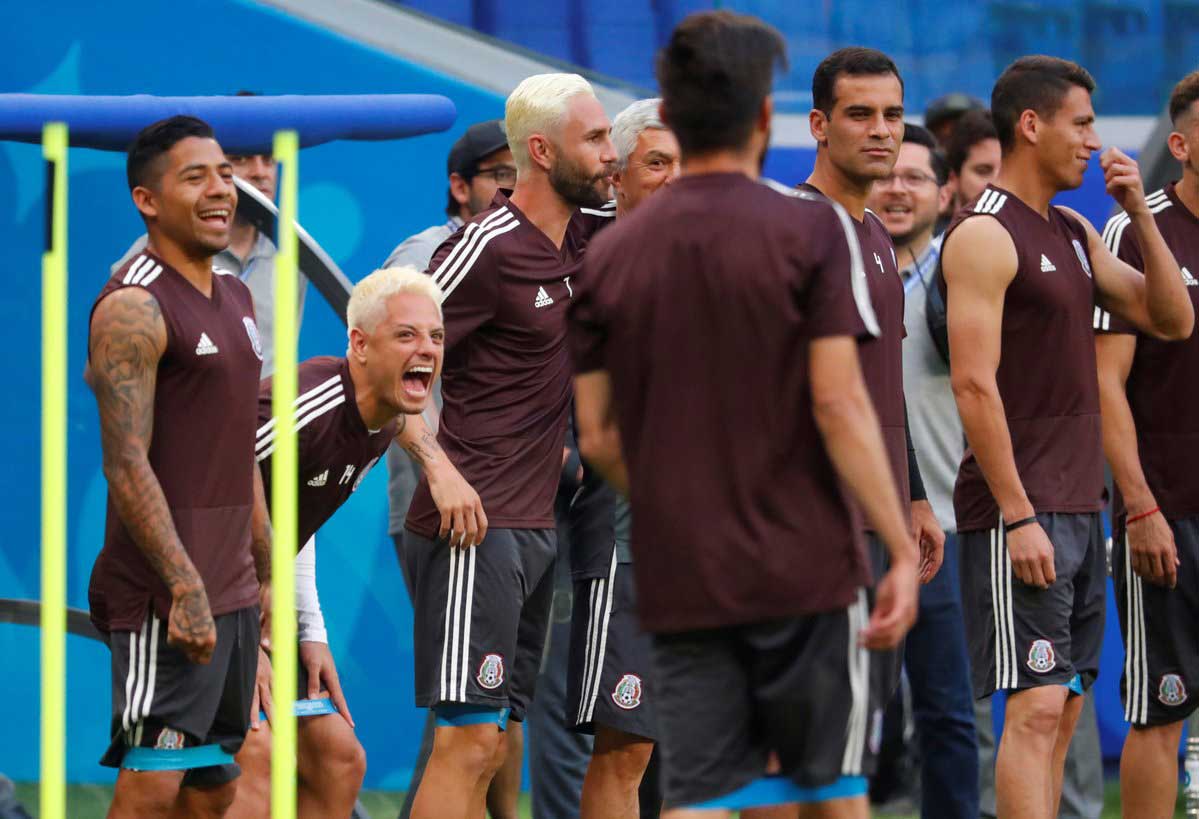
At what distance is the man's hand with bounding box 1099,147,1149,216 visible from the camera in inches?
219

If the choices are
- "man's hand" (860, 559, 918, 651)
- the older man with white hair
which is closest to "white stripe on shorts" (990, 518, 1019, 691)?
the older man with white hair

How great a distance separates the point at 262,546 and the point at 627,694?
1.08m

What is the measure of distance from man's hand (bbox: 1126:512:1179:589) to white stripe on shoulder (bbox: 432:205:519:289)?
6.62 feet

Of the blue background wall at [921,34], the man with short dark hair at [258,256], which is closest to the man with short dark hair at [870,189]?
the man with short dark hair at [258,256]

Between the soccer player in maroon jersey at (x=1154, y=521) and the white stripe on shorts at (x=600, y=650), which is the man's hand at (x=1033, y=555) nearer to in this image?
the soccer player in maroon jersey at (x=1154, y=521)

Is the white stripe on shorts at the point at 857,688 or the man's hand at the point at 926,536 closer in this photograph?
the white stripe on shorts at the point at 857,688

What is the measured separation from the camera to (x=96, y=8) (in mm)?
7773

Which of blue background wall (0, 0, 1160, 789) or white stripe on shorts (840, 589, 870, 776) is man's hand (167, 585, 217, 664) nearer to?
white stripe on shorts (840, 589, 870, 776)

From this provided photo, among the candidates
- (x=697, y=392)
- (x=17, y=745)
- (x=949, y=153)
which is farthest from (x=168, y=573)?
(x=949, y=153)

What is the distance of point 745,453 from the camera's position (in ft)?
11.9

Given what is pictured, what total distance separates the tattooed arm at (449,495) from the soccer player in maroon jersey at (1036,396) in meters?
1.34

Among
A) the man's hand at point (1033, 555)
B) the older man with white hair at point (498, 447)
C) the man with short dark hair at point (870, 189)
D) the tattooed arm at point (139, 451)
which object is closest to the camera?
the tattooed arm at point (139, 451)

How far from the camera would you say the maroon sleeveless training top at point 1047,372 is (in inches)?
217

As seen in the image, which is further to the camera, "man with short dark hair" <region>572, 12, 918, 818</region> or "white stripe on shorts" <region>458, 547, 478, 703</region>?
"white stripe on shorts" <region>458, 547, 478, 703</region>
